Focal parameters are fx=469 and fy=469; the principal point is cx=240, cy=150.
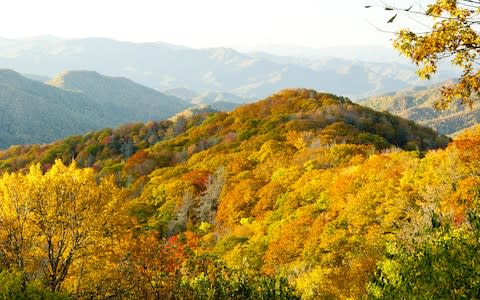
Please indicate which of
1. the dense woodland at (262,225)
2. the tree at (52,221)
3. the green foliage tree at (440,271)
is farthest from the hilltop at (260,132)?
the green foliage tree at (440,271)

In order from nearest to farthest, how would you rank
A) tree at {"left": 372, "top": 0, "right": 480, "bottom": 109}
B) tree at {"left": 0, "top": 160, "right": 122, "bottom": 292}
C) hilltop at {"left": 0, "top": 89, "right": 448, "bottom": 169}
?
tree at {"left": 372, "top": 0, "right": 480, "bottom": 109} → tree at {"left": 0, "top": 160, "right": 122, "bottom": 292} → hilltop at {"left": 0, "top": 89, "right": 448, "bottom": 169}

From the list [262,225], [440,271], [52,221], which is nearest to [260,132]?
[262,225]

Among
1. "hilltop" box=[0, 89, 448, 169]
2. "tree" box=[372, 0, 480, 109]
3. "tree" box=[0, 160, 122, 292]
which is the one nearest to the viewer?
"tree" box=[372, 0, 480, 109]

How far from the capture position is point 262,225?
48656 mm

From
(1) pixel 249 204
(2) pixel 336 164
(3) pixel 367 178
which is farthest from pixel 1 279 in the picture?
(2) pixel 336 164

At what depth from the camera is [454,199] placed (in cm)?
3416

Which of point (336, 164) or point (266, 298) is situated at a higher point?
point (266, 298)

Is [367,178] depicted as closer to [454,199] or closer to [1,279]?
[454,199]

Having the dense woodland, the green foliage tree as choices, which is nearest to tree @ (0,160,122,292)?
the dense woodland

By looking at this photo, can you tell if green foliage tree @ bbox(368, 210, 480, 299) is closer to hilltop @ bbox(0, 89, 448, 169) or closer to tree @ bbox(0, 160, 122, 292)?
tree @ bbox(0, 160, 122, 292)

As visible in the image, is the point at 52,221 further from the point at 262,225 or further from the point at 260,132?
the point at 260,132

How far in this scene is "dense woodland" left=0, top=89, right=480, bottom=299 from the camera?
18000 mm

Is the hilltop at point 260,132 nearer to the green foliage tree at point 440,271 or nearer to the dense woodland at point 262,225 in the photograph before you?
the dense woodland at point 262,225

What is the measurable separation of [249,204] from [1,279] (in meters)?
42.0
